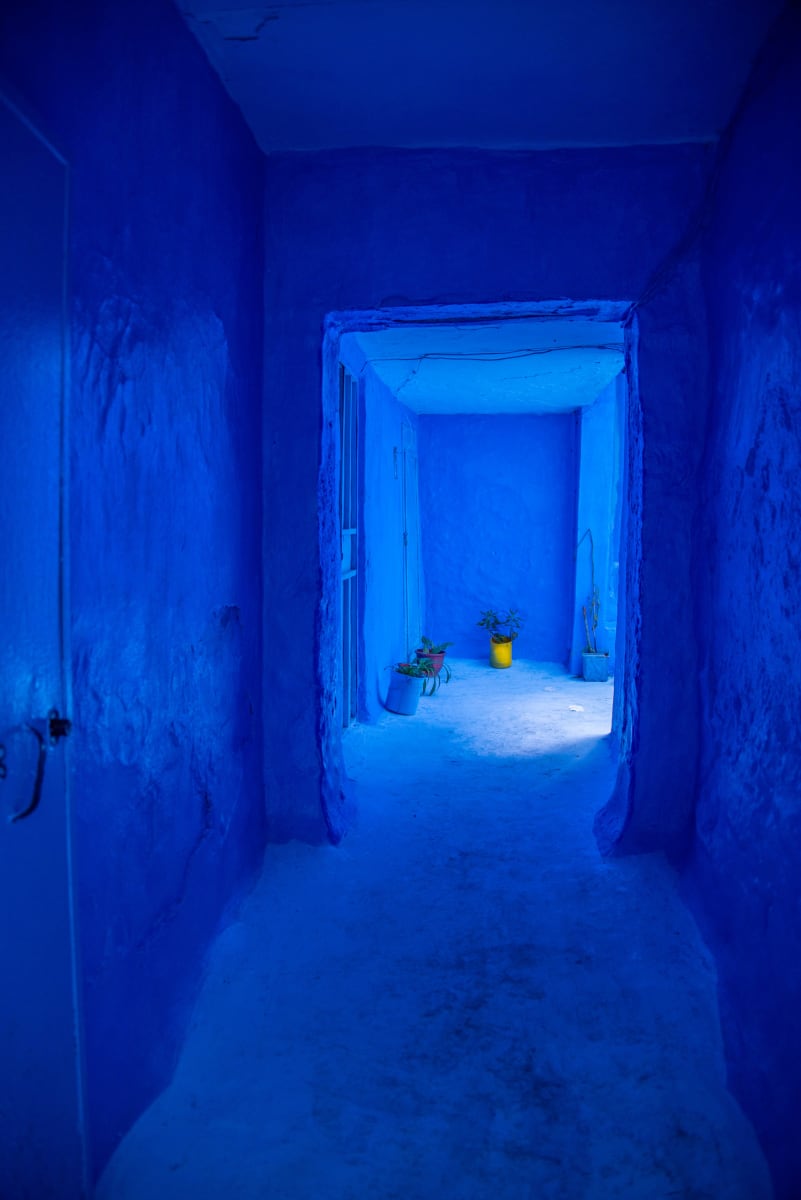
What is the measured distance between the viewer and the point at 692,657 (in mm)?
2820

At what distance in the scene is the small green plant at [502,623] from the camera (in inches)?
297

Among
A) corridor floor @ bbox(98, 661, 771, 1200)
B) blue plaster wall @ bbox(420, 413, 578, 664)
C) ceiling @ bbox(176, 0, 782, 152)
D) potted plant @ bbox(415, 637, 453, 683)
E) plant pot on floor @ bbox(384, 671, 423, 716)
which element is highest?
ceiling @ bbox(176, 0, 782, 152)

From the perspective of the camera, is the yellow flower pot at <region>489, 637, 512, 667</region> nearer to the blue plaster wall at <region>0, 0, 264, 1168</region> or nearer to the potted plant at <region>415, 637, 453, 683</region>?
the potted plant at <region>415, 637, 453, 683</region>

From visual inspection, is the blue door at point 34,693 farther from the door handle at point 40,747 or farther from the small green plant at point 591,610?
the small green plant at point 591,610

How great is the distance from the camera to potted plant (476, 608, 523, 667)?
24.2 feet

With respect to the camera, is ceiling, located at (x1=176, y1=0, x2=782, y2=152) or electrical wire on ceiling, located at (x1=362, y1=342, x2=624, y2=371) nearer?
ceiling, located at (x1=176, y1=0, x2=782, y2=152)

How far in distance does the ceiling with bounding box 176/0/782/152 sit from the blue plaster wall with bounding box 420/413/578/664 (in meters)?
5.01

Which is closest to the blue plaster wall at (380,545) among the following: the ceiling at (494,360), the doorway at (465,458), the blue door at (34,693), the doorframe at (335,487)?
the doorway at (465,458)

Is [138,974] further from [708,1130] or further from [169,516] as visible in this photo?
[708,1130]

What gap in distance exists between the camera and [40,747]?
4.36ft

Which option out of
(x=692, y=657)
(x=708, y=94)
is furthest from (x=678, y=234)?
(x=692, y=657)

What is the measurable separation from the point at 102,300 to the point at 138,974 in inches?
57.9

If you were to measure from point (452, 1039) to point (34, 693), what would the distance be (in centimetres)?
150

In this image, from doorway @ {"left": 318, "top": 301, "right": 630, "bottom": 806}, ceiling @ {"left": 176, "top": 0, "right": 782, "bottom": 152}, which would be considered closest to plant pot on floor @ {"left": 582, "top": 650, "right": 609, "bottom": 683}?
doorway @ {"left": 318, "top": 301, "right": 630, "bottom": 806}
